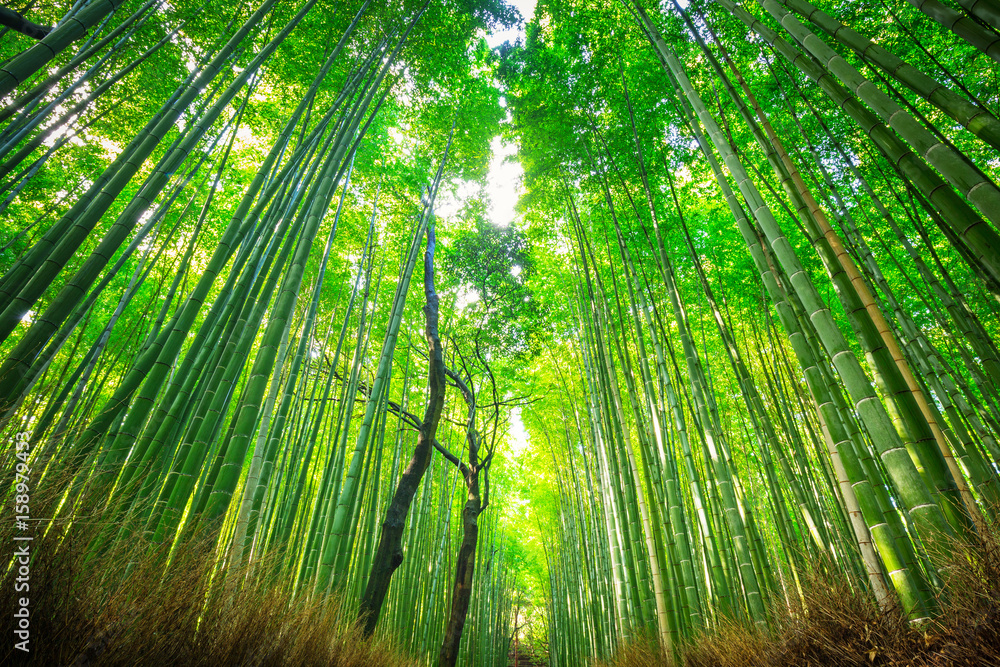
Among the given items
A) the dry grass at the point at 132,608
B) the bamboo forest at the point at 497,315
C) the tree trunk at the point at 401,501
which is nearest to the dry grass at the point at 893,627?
the bamboo forest at the point at 497,315

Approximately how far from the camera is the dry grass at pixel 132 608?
85 centimetres

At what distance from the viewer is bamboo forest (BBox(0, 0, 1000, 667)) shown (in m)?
1.14

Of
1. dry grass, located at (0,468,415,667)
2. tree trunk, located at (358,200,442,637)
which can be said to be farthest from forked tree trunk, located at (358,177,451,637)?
dry grass, located at (0,468,415,667)

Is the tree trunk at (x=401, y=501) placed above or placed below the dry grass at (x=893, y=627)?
above

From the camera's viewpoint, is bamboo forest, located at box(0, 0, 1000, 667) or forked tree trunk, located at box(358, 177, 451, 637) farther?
forked tree trunk, located at box(358, 177, 451, 637)

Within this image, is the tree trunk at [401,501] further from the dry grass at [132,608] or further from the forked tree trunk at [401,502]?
the dry grass at [132,608]

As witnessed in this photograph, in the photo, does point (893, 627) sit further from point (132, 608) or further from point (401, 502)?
point (401, 502)

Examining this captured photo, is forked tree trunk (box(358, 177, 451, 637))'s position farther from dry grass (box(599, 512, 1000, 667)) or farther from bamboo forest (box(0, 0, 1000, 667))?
dry grass (box(599, 512, 1000, 667))

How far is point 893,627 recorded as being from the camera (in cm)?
112

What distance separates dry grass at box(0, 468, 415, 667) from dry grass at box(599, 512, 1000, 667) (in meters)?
1.88

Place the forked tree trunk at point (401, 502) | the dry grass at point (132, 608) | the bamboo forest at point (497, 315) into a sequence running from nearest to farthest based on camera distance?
1. the dry grass at point (132, 608)
2. the bamboo forest at point (497, 315)
3. the forked tree trunk at point (401, 502)

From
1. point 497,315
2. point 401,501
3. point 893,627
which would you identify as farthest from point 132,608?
point 497,315

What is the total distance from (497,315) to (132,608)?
18.6 feet

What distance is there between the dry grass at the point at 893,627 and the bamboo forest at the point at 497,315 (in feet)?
0.03
